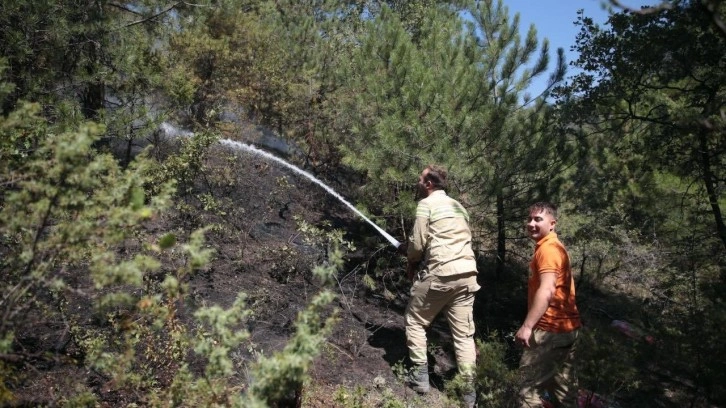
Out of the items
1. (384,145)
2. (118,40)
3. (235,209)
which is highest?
(384,145)

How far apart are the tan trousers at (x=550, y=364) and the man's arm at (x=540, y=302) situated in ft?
0.72

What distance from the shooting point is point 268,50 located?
348 inches

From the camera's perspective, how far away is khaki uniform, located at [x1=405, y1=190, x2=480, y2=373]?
376cm

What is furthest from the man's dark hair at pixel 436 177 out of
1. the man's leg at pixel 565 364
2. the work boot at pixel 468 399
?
the work boot at pixel 468 399

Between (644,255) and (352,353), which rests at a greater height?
(644,255)

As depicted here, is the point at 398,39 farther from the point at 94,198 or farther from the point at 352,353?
the point at 94,198

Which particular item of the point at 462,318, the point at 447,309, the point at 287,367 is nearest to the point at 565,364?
the point at 462,318

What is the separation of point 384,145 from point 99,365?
140 inches

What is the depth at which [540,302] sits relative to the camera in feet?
10.5

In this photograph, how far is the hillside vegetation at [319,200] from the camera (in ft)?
7.29

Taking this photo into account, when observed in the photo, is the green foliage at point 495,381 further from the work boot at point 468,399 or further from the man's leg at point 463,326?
the man's leg at point 463,326

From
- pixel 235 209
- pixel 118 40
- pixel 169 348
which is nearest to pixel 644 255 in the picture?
pixel 235 209

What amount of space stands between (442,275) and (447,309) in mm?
396

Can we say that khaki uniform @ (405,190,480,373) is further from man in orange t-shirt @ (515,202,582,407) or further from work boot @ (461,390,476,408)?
man in orange t-shirt @ (515,202,582,407)
